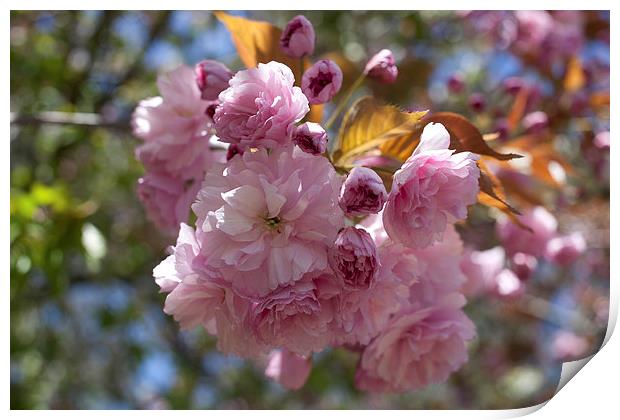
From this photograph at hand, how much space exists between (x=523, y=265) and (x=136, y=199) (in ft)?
5.49

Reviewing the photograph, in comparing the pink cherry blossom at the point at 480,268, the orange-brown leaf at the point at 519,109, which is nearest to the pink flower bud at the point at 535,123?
the orange-brown leaf at the point at 519,109

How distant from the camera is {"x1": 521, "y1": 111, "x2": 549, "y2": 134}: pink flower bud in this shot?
1.77m

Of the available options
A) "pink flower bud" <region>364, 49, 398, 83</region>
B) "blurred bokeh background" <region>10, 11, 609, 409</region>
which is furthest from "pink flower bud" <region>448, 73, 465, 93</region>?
"pink flower bud" <region>364, 49, 398, 83</region>

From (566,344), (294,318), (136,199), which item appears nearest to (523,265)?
(294,318)

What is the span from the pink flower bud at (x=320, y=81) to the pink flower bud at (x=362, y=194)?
0.17 metres

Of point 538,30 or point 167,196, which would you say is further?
point 538,30

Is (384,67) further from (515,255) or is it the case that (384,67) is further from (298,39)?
(515,255)

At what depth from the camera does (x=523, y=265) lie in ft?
5.06

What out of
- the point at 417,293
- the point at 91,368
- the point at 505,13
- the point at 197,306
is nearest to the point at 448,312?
→ the point at 417,293

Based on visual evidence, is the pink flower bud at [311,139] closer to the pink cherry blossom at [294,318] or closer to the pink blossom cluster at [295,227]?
the pink blossom cluster at [295,227]

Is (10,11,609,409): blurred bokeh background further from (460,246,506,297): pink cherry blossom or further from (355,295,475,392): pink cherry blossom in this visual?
(355,295,475,392): pink cherry blossom

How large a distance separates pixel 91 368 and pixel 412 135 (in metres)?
2.84
